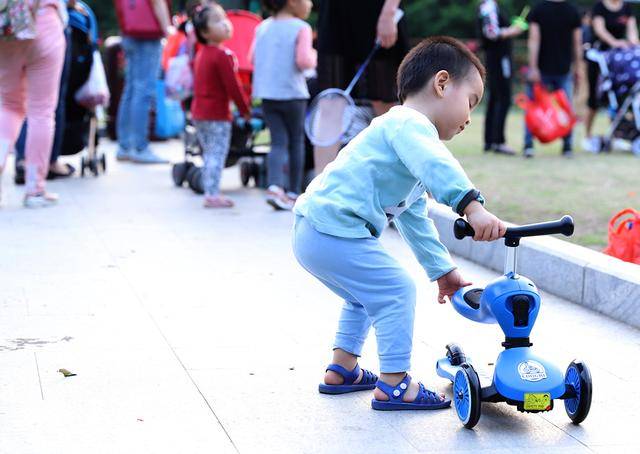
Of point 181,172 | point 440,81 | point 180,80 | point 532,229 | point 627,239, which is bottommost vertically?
point 181,172

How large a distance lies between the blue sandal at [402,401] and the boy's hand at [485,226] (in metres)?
0.66

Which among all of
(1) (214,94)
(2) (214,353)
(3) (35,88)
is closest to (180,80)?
(1) (214,94)

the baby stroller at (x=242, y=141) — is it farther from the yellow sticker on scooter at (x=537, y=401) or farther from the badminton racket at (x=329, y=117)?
the yellow sticker on scooter at (x=537, y=401)

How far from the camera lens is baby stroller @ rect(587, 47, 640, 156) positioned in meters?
12.7

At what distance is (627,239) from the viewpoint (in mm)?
5359

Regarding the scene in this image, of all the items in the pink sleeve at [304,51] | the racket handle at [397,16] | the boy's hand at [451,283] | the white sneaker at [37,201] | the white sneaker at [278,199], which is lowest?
the white sneaker at [37,201]

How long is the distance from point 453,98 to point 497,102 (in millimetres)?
9087

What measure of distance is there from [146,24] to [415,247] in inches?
275

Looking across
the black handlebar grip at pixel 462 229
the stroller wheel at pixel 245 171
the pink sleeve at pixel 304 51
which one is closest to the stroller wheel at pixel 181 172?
the stroller wheel at pixel 245 171

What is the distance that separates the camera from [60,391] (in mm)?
3686

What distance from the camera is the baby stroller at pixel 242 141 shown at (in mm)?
8961

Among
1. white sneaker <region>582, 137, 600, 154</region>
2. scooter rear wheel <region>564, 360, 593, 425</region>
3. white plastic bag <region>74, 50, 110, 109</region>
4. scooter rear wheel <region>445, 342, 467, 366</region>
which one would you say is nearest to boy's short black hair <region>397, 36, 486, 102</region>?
scooter rear wheel <region>445, 342, 467, 366</region>

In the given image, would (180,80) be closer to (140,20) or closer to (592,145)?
(140,20)

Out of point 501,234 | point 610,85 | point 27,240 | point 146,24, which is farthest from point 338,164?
point 610,85
